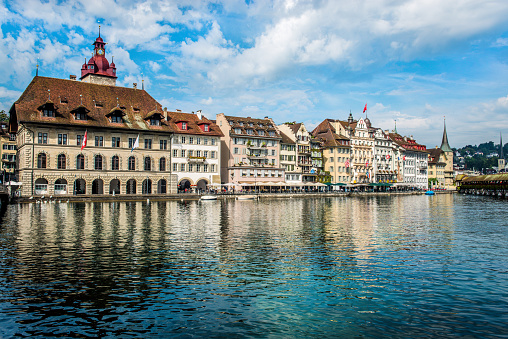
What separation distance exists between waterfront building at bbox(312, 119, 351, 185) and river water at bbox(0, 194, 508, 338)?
344 ft

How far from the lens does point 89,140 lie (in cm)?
8362

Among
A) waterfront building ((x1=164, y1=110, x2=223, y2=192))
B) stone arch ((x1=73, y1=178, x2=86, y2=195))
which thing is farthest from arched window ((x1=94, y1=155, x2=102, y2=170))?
waterfront building ((x1=164, y1=110, x2=223, y2=192))

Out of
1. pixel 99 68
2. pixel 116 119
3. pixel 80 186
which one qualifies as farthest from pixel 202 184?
pixel 99 68

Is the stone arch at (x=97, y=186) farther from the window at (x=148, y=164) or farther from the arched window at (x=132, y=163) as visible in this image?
the window at (x=148, y=164)

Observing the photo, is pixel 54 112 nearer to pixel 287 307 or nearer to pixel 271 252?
pixel 271 252

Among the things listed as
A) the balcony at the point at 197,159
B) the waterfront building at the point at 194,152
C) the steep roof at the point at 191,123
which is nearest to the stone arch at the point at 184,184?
the waterfront building at the point at 194,152

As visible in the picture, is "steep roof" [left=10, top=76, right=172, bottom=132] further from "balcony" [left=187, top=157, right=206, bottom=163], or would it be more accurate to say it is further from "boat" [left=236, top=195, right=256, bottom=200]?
"boat" [left=236, top=195, right=256, bottom=200]

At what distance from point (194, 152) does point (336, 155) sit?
55948 mm

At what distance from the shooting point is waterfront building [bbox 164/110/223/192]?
9650cm

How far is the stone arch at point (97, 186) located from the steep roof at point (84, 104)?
37.1 ft

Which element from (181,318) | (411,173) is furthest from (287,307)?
(411,173)

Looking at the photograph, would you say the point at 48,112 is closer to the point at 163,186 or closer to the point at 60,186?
the point at 60,186

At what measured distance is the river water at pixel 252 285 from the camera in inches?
541

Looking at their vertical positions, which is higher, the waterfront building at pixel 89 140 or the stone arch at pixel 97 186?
the waterfront building at pixel 89 140
